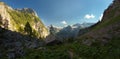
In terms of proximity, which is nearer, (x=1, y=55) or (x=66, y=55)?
(x=66, y=55)

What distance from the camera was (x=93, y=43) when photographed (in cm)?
4156

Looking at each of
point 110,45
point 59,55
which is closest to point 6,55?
point 59,55

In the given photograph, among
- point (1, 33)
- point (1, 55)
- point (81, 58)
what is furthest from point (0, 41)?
point (81, 58)

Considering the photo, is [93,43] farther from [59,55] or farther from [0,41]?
[0,41]

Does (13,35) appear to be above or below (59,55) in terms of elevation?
above

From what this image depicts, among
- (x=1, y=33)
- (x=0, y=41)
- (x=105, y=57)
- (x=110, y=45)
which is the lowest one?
(x=105, y=57)

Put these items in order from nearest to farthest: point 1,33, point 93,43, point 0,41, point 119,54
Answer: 1. point 119,54
2. point 93,43
3. point 0,41
4. point 1,33

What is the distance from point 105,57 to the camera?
107 ft

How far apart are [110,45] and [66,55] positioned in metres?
10.0

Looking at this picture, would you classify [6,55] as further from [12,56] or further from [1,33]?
[1,33]

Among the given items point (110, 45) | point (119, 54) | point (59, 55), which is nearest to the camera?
point (119, 54)

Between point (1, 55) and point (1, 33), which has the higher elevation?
point (1, 33)

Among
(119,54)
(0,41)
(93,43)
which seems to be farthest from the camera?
(0,41)

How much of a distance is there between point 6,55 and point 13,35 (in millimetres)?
28097
